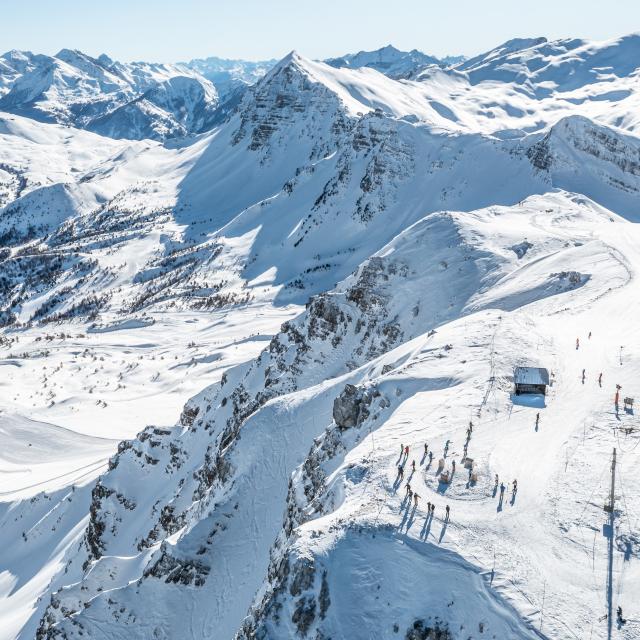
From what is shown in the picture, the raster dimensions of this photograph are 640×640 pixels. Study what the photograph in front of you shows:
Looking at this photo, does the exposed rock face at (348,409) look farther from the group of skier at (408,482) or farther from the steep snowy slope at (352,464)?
the group of skier at (408,482)

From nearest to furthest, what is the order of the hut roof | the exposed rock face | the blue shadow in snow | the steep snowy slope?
the steep snowy slope
the blue shadow in snow
the hut roof
the exposed rock face

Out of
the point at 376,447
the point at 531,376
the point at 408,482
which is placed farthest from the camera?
the point at 531,376

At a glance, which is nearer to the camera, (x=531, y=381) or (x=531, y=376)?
(x=531, y=381)

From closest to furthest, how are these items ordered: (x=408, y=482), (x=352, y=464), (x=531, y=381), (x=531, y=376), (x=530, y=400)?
(x=408, y=482) < (x=352, y=464) < (x=530, y=400) < (x=531, y=381) < (x=531, y=376)

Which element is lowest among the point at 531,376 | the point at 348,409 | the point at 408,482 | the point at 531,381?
the point at 348,409

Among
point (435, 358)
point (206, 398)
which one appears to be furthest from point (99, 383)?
point (435, 358)

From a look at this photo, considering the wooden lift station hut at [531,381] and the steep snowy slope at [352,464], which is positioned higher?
the wooden lift station hut at [531,381]

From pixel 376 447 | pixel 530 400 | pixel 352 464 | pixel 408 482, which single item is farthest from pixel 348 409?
pixel 530 400

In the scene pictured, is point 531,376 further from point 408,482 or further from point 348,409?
point 408,482

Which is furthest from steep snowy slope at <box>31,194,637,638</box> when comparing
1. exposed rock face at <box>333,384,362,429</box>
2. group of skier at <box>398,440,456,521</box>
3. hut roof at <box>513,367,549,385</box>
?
hut roof at <box>513,367,549,385</box>

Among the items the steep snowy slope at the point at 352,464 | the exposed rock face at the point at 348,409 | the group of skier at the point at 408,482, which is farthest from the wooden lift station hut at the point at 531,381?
the exposed rock face at the point at 348,409

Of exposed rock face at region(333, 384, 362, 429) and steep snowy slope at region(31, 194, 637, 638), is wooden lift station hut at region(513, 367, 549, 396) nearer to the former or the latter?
steep snowy slope at region(31, 194, 637, 638)
